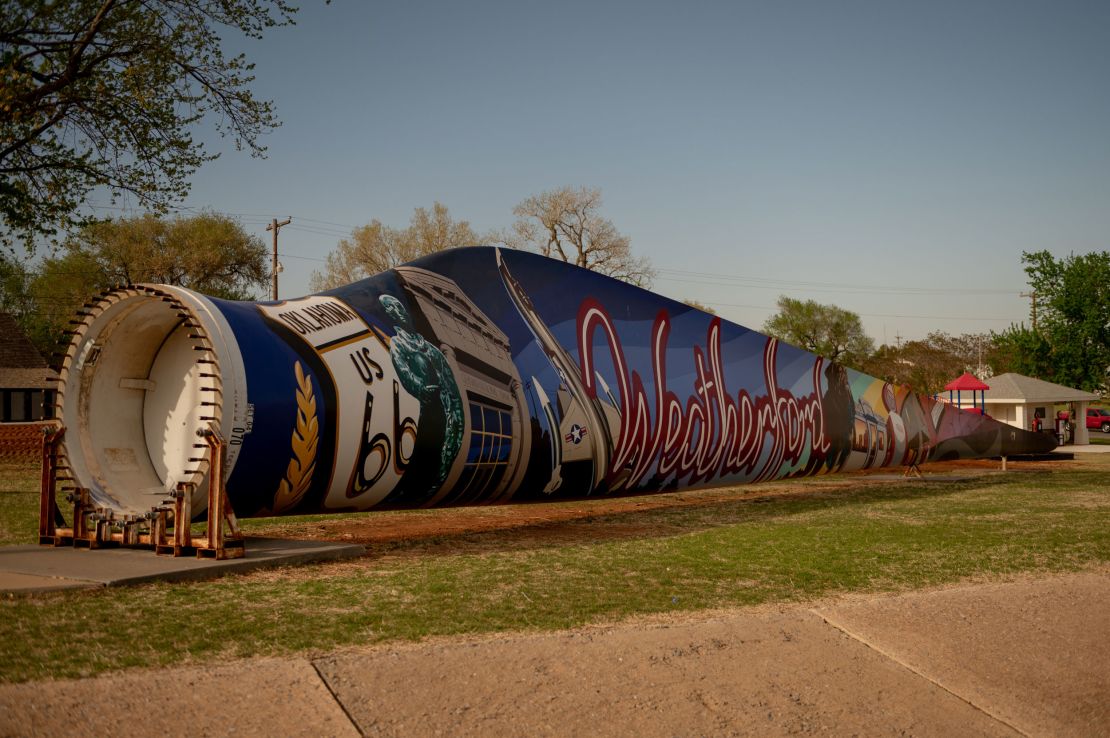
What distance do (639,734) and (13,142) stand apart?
18460mm

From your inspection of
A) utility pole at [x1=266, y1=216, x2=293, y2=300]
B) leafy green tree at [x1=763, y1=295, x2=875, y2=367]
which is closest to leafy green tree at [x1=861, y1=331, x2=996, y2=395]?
leafy green tree at [x1=763, y1=295, x2=875, y2=367]

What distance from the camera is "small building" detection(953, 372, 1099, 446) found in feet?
123

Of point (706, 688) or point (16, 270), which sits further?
point (16, 270)

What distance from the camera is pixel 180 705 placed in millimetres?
3902

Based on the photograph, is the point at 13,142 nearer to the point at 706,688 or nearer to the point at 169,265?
the point at 706,688

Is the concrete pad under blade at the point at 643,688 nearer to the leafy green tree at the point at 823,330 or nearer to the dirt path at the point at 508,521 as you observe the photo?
the dirt path at the point at 508,521

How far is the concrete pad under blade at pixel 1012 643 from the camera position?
443cm

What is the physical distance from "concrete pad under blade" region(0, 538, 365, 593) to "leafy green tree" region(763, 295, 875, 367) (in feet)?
234

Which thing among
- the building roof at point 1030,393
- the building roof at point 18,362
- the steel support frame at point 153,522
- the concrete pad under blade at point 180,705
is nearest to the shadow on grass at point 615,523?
the steel support frame at point 153,522

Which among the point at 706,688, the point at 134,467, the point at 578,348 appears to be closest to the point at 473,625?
the point at 706,688

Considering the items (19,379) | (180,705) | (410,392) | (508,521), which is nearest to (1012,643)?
(180,705)

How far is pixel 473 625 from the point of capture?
18.5 feet

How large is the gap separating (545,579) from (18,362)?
110 ft

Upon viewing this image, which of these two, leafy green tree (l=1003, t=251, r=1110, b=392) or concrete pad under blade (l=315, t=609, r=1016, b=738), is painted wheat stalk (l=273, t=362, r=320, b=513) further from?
leafy green tree (l=1003, t=251, r=1110, b=392)
